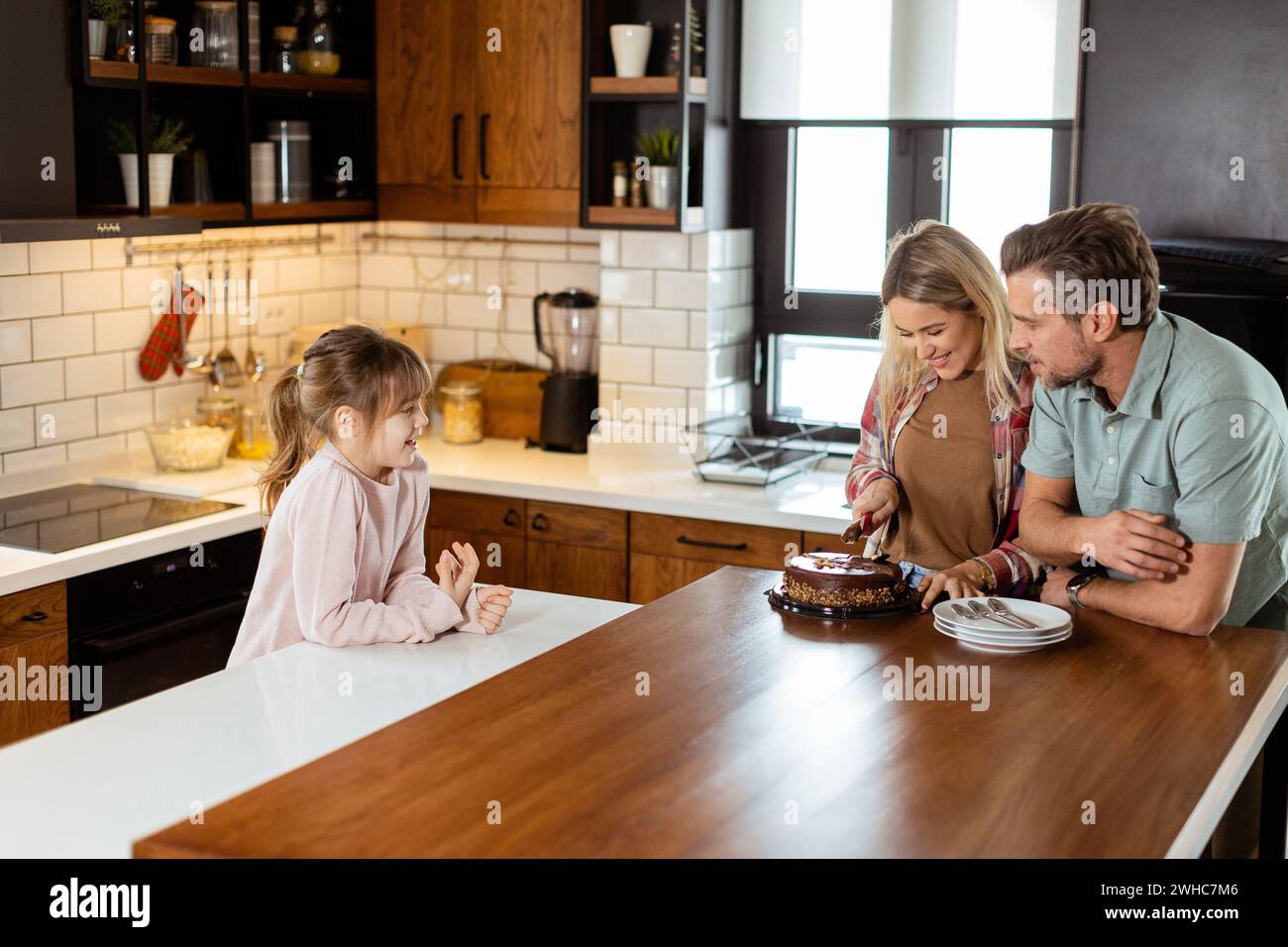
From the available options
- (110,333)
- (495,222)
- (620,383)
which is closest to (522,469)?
(620,383)

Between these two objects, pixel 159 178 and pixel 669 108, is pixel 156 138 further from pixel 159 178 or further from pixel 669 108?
pixel 669 108

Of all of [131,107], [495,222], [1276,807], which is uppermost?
[131,107]

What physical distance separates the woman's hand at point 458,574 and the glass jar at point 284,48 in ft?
7.65

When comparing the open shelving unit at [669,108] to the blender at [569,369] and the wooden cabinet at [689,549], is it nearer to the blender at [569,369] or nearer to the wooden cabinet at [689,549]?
the blender at [569,369]

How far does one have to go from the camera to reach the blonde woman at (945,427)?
2.65m

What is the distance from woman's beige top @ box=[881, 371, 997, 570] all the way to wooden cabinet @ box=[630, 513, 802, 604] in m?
0.88

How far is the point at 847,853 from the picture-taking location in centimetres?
154

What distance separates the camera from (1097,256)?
2250mm

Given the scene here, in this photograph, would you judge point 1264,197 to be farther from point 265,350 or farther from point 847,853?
point 265,350

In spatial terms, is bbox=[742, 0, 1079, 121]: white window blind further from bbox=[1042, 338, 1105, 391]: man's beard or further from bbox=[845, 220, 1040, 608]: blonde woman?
bbox=[1042, 338, 1105, 391]: man's beard

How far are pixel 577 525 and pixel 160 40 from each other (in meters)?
1.69

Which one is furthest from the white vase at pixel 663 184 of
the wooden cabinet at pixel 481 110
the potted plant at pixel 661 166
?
the wooden cabinet at pixel 481 110

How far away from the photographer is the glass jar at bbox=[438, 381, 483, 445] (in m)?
4.59

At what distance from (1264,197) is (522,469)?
6.89ft
